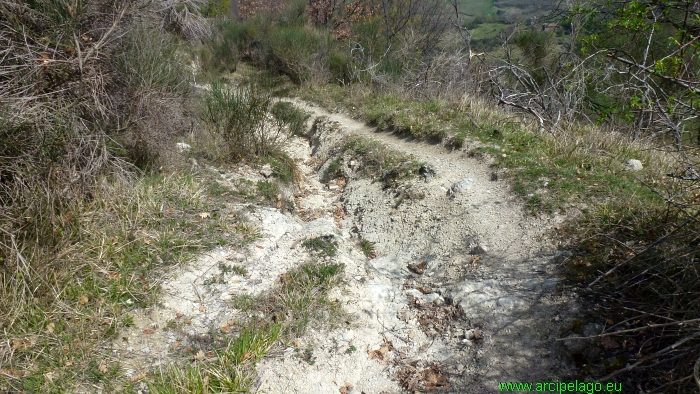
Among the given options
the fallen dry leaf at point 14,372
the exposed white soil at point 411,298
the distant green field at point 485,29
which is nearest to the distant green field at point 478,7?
the distant green field at point 485,29

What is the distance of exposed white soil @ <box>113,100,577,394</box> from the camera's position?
3.67 meters

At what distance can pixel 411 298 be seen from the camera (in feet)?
15.5

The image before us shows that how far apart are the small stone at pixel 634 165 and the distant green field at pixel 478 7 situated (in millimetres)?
23314

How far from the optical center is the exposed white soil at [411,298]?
3672mm

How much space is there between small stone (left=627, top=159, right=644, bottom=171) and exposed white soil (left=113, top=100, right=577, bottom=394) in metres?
1.57

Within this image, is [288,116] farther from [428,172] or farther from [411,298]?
[411,298]

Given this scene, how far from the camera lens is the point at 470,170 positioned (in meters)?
6.75

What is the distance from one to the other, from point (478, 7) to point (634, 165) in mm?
28887

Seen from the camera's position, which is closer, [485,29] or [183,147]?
[183,147]

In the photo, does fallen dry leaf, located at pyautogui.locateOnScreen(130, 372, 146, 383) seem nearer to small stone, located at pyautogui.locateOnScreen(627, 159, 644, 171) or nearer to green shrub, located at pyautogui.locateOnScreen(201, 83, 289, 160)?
green shrub, located at pyautogui.locateOnScreen(201, 83, 289, 160)

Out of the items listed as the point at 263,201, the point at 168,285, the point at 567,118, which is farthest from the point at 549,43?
the point at 168,285

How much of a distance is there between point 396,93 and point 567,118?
4099mm

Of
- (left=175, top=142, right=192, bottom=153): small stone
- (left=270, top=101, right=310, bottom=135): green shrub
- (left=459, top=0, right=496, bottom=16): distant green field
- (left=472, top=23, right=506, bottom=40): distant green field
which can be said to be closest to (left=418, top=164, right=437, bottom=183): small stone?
(left=270, top=101, right=310, bottom=135): green shrub

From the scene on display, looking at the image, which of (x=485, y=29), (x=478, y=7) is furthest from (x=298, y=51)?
(x=478, y=7)
